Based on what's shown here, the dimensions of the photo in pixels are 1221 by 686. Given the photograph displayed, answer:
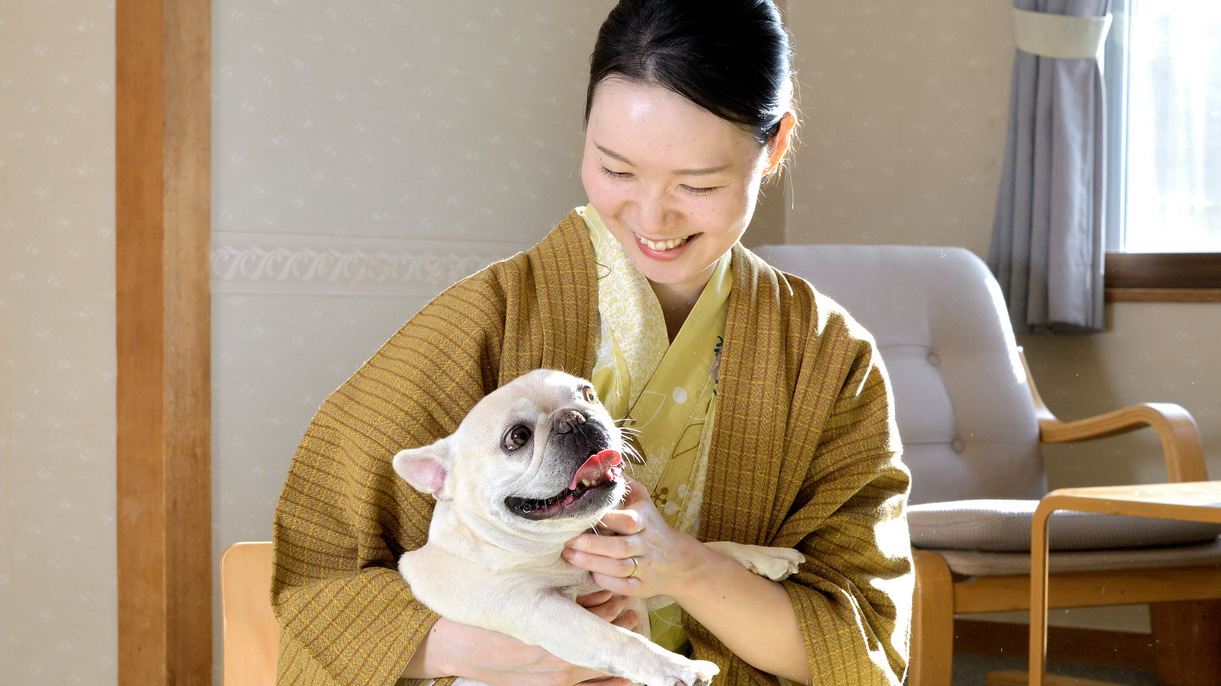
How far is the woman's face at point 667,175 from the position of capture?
3.87 ft

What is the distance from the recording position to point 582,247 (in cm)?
138

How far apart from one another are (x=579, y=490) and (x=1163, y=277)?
2.90m

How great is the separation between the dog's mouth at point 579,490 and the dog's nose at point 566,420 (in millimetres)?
38

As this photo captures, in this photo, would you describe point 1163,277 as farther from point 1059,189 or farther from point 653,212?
point 653,212

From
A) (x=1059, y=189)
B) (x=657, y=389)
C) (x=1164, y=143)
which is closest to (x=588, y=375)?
(x=657, y=389)

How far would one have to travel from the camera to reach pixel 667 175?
1.20m

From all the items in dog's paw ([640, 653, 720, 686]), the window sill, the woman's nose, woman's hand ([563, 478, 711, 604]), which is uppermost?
the woman's nose

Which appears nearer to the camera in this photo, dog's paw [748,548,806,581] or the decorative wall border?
dog's paw [748,548,806,581]

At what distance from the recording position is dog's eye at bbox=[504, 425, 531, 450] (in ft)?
3.59

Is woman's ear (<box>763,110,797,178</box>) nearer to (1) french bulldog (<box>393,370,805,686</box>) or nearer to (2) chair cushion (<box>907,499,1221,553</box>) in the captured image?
(1) french bulldog (<box>393,370,805,686</box>)

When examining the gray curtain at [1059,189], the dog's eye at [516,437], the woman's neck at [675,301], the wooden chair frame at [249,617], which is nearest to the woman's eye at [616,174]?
the woman's neck at [675,301]

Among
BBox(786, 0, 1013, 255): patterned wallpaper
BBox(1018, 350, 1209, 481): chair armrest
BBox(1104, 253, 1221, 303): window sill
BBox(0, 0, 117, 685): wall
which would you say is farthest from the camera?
BBox(786, 0, 1013, 255): patterned wallpaper

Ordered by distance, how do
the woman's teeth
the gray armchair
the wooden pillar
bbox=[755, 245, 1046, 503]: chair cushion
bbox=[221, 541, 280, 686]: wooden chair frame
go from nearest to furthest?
the woman's teeth, bbox=[221, 541, 280, 686]: wooden chair frame, the wooden pillar, the gray armchair, bbox=[755, 245, 1046, 503]: chair cushion

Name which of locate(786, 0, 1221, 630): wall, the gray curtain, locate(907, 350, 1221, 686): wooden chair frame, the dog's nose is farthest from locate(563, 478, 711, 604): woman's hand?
locate(786, 0, 1221, 630): wall
